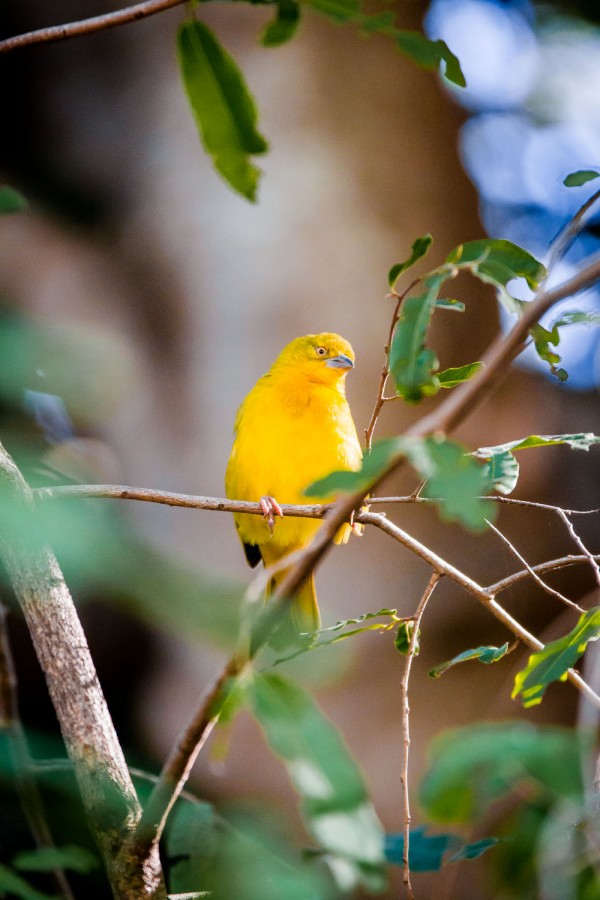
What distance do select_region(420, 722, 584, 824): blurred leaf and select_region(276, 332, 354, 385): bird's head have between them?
2.80m

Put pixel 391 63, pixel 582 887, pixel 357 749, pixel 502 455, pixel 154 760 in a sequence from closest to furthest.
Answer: pixel 582 887
pixel 502 455
pixel 154 760
pixel 357 749
pixel 391 63

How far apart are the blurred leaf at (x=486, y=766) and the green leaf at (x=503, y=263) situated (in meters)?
0.83

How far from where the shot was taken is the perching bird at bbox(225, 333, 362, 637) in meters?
3.29

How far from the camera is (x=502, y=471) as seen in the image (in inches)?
66.9

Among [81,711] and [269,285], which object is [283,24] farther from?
[269,285]

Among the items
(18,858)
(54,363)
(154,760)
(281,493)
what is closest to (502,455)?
(54,363)

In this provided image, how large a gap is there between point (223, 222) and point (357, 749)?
3390 millimetres

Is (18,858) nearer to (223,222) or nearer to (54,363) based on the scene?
(54,363)

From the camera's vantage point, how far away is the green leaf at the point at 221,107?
123 centimetres

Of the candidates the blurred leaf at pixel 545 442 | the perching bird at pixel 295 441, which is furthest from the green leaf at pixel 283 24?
the perching bird at pixel 295 441

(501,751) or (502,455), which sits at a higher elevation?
(501,751)

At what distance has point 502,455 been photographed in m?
1.75

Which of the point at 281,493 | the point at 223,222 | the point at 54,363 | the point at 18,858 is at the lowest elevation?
the point at 281,493

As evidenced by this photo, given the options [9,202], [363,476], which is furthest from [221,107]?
[363,476]
